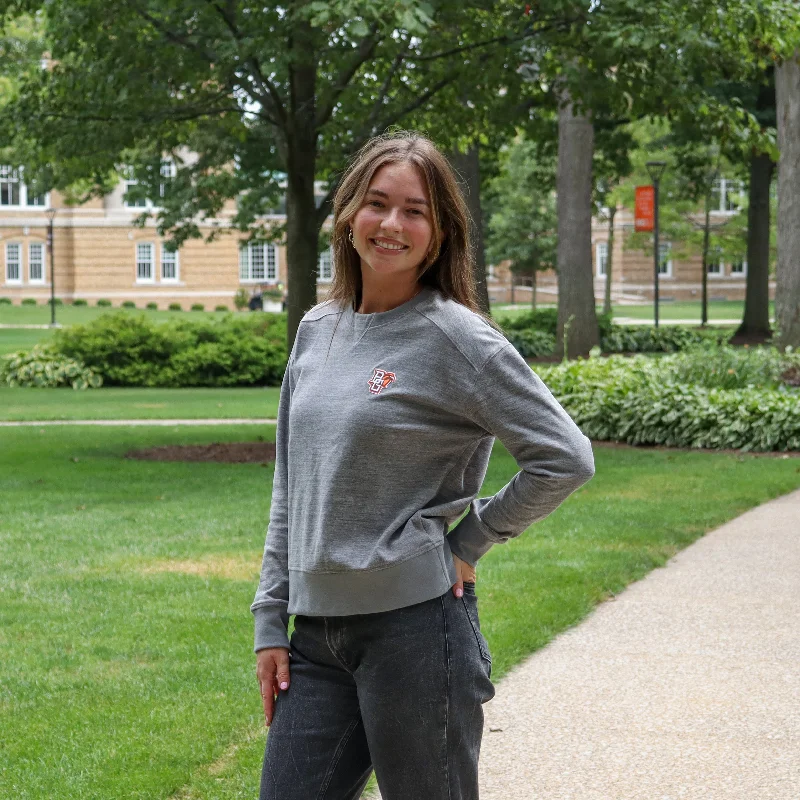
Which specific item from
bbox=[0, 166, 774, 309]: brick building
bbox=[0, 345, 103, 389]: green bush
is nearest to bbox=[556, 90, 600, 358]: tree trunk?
bbox=[0, 345, 103, 389]: green bush

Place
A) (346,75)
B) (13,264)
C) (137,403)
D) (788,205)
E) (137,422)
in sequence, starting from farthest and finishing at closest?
(13,264) → (788,205) → (137,403) → (137,422) → (346,75)

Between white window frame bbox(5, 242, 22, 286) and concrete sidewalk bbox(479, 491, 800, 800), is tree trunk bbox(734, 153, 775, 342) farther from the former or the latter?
white window frame bbox(5, 242, 22, 286)

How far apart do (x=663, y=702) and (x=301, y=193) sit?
333 inches

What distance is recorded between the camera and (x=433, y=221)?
2.44m

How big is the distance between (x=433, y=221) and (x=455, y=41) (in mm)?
10539

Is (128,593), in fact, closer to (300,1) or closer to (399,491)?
(399,491)

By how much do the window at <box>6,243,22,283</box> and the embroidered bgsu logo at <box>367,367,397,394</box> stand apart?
6424 centimetres

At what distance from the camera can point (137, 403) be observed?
800 inches

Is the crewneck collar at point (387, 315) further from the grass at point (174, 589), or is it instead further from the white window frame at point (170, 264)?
the white window frame at point (170, 264)

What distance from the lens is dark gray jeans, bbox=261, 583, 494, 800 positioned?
2309 mm

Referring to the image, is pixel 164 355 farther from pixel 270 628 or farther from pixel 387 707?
pixel 387 707

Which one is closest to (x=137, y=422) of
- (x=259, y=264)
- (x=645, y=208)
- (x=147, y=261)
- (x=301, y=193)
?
(x=301, y=193)

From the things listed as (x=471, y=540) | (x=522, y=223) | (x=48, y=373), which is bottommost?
(x=48, y=373)

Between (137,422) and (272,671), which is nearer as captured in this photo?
(272,671)
